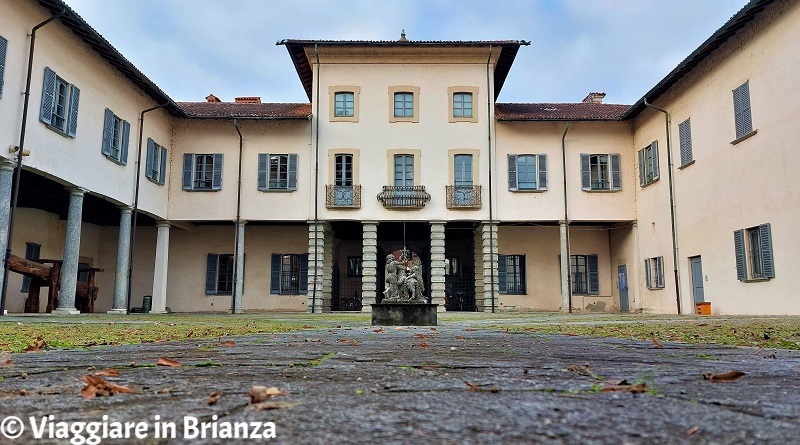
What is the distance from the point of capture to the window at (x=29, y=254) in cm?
1933

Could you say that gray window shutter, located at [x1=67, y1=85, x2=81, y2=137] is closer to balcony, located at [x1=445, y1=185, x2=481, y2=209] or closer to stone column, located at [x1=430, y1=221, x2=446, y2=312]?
stone column, located at [x1=430, y1=221, x2=446, y2=312]

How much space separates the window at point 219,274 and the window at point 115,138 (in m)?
6.19

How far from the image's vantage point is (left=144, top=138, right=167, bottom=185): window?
1944 centimetres

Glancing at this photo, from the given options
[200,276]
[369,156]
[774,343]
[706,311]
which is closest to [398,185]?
[369,156]

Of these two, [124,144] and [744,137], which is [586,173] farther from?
[124,144]

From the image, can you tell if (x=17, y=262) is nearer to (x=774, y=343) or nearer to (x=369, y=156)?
(x=369, y=156)

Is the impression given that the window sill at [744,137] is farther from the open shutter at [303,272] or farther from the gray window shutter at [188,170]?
the gray window shutter at [188,170]

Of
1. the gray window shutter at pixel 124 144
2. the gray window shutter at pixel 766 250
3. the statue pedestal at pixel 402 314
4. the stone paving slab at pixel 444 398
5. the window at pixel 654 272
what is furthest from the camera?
the window at pixel 654 272

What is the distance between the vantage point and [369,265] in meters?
20.6

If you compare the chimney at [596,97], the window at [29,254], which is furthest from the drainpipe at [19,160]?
the chimney at [596,97]

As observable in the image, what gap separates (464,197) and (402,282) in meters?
10.4

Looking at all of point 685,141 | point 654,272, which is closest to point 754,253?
point 685,141

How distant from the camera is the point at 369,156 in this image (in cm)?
2092

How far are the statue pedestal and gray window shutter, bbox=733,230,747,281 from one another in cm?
950
